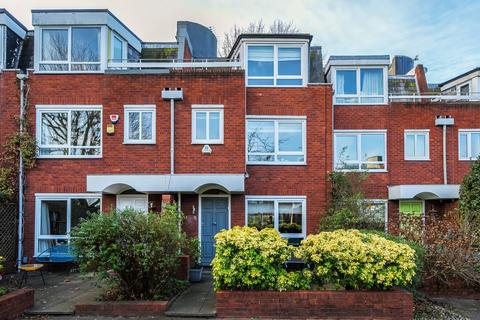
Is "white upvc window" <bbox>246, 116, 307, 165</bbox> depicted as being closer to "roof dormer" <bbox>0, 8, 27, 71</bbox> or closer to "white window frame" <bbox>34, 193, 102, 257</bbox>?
"white window frame" <bbox>34, 193, 102, 257</bbox>

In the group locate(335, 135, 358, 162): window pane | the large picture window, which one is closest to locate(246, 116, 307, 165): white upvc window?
locate(335, 135, 358, 162): window pane

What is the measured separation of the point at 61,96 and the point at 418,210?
13.4 m

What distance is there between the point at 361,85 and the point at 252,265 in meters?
11.1

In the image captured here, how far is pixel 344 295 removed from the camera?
8406 mm

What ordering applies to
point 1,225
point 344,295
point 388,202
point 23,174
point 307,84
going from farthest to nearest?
point 388,202 → point 307,84 → point 23,174 → point 1,225 → point 344,295

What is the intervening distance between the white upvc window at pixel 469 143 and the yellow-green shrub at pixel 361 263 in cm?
1040

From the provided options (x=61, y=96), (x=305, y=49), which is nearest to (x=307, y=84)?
(x=305, y=49)

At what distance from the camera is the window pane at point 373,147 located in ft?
56.5

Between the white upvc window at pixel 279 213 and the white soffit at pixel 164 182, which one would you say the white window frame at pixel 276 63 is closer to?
the white soffit at pixel 164 182

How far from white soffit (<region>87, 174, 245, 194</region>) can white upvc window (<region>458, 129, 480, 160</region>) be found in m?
9.20

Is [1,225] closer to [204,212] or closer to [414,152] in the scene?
[204,212]

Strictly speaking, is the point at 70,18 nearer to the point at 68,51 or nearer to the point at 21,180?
the point at 68,51

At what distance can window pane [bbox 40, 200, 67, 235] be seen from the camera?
14.5m

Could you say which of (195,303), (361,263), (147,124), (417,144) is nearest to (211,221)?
(147,124)
